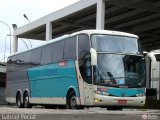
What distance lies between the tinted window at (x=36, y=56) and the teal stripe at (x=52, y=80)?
369 mm

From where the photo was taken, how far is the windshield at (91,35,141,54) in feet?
60.9

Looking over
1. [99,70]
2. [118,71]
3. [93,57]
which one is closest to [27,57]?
[99,70]

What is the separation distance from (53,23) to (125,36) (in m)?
18.8

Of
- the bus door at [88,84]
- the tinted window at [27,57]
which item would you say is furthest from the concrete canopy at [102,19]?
the bus door at [88,84]

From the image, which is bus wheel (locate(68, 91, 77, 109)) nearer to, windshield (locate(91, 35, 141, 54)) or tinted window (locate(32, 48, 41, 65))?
windshield (locate(91, 35, 141, 54))

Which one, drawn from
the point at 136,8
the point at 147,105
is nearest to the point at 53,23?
the point at 136,8

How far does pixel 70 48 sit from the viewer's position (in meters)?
19.8

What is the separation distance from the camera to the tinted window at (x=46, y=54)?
883 inches

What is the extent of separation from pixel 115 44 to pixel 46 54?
4985mm

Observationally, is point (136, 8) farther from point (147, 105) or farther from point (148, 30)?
point (148, 30)

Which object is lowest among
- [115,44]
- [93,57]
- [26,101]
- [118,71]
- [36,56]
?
[26,101]

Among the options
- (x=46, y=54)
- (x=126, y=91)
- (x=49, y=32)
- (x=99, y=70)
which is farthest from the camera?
(x=49, y=32)

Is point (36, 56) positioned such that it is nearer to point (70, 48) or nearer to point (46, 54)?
point (46, 54)

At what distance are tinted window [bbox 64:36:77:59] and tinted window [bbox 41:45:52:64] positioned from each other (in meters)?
2.10
